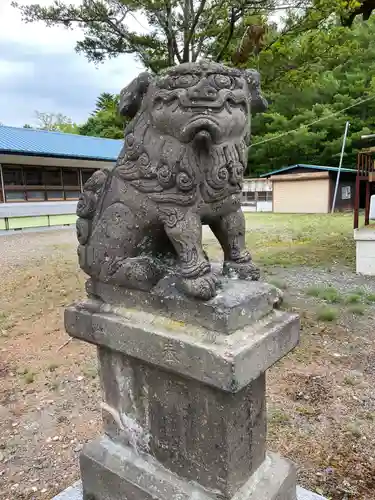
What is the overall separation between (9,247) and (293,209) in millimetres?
14058

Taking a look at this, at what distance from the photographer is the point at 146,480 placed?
53.9 inches

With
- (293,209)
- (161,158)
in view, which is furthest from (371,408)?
(293,209)

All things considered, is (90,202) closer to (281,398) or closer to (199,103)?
(199,103)

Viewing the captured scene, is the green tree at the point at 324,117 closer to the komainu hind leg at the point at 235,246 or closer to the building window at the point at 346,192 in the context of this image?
the building window at the point at 346,192

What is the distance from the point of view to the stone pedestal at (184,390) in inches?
44.8

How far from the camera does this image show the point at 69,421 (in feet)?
7.86

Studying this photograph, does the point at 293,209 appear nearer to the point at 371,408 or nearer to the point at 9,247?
the point at 9,247

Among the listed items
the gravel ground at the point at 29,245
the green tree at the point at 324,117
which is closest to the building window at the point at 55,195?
the gravel ground at the point at 29,245

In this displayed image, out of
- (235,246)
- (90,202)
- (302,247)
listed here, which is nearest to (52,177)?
(302,247)

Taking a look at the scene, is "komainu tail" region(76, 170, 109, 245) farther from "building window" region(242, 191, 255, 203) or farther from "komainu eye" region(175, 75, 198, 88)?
"building window" region(242, 191, 255, 203)

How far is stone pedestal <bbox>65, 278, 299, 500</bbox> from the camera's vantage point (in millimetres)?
1139

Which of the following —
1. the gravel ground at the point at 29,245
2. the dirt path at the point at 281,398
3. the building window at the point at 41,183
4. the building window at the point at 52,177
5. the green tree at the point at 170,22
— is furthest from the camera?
the building window at the point at 52,177

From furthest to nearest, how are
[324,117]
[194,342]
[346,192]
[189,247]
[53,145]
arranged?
[346,192], [324,117], [53,145], [189,247], [194,342]

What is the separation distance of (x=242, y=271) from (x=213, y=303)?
0.29m
